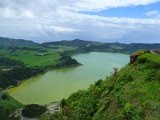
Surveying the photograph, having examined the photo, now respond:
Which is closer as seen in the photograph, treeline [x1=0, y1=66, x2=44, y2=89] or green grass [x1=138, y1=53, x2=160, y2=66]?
green grass [x1=138, y1=53, x2=160, y2=66]

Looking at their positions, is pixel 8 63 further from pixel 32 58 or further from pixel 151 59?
pixel 151 59

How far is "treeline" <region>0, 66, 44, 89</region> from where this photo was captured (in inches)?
3499

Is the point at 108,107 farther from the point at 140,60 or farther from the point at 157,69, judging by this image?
the point at 140,60

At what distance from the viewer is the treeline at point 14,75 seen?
88.9 meters

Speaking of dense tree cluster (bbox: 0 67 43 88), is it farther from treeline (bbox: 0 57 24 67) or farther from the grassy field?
treeline (bbox: 0 57 24 67)

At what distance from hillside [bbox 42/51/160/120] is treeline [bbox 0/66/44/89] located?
7323 cm

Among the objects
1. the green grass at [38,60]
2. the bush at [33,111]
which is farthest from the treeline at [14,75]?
the bush at [33,111]

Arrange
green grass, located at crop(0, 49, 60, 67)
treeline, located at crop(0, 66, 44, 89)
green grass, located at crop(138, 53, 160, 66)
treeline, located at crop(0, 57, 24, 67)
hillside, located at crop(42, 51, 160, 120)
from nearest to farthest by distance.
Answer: hillside, located at crop(42, 51, 160, 120) → green grass, located at crop(138, 53, 160, 66) → treeline, located at crop(0, 66, 44, 89) → treeline, located at crop(0, 57, 24, 67) → green grass, located at crop(0, 49, 60, 67)

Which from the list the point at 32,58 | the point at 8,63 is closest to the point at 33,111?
the point at 8,63

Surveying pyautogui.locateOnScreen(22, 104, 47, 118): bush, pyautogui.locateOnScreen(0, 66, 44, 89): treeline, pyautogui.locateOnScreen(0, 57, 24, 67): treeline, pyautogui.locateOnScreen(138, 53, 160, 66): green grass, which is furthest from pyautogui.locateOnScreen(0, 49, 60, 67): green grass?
pyautogui.locateOnScreen(138, 53, 160, 66): green grass

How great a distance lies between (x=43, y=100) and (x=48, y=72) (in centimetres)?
5162

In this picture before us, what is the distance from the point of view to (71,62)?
133 metres

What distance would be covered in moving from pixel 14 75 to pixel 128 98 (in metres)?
88.2

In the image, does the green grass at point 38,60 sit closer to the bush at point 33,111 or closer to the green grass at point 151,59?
the bush at point 33,111
